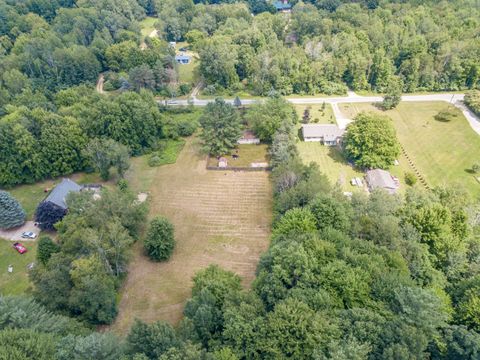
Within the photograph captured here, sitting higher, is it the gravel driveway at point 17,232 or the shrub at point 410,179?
the shrub at point 410,179

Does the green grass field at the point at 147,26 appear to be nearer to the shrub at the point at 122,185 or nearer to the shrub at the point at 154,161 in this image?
the shrub at the point at 154,161

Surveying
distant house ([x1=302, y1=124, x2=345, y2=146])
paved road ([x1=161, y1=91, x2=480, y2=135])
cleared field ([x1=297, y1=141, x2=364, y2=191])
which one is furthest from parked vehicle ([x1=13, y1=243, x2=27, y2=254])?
distant house ([x1=302, y1=124, x2=345, y2=146])

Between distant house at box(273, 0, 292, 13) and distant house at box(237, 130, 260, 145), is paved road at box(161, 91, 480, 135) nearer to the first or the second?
distant house at box(237, 130, 260, 145)

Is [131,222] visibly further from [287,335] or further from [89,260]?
[287,335]

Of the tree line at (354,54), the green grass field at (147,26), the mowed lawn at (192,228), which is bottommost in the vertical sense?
the mowed lawn at (192,228)

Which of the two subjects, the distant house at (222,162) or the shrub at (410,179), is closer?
the shrub at (410,179)

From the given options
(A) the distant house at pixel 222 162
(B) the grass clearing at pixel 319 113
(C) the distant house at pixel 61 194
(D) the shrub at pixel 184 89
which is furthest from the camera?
(D) the shrub at pixel 184 89

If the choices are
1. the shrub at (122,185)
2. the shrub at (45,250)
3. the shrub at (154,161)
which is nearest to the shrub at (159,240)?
the shrub at (45,250)

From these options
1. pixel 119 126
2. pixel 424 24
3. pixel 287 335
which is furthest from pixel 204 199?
pixel 424 24

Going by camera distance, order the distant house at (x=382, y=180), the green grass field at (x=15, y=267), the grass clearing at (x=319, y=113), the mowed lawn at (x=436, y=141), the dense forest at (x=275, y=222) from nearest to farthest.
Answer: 1. the dense forest at (x=275, y=222)
2. the green grass field at (x=15, y=267)
3. the distant house at (x=382, y=180)
4. the mowed lawn at (x=436, y=141)
5. the grass clearing at (x=319, y=113)
